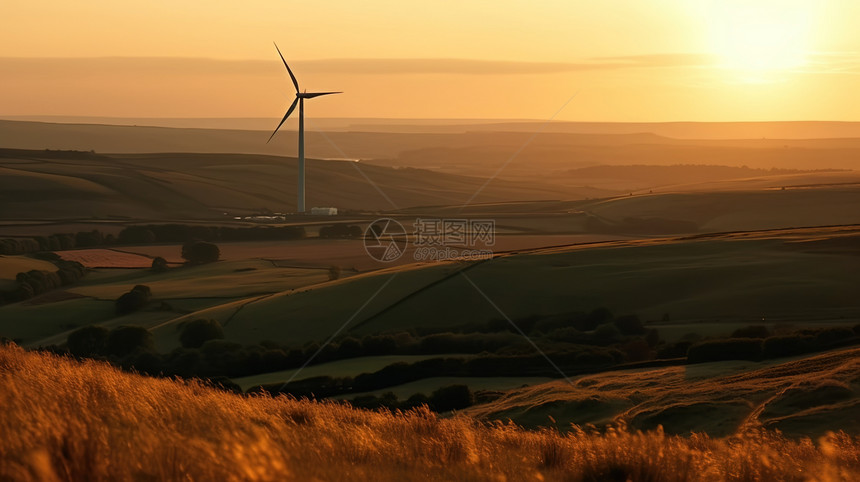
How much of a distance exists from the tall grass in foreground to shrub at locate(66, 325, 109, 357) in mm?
45381

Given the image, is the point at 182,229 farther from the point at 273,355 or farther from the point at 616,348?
the point at 616,348

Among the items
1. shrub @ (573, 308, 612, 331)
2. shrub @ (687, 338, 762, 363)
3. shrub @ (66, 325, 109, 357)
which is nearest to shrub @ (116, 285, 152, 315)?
shrub @ (66, 325, 109, 357)

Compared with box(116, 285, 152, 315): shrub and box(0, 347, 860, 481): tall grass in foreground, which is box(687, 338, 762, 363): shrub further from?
box(116, 285, 152, 315): shrub

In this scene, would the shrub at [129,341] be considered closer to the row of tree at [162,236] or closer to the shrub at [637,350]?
the shrub at [637,350]

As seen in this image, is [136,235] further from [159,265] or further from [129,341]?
[129,341]

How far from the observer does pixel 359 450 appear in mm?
12008

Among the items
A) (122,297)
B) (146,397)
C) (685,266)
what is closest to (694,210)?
(685,266)

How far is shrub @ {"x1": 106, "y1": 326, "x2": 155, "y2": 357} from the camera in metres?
58.8

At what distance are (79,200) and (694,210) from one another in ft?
369

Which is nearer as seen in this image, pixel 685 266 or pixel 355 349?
pixel 355 349

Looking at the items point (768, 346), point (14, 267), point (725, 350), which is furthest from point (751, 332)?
point (14, 267)

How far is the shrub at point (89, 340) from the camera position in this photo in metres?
60.1

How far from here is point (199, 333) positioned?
2402 inches

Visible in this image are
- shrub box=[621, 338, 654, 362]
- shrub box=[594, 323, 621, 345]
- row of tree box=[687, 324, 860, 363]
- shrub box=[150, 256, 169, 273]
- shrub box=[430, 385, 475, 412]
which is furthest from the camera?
shrub box=[150, 256, 169, 273]
